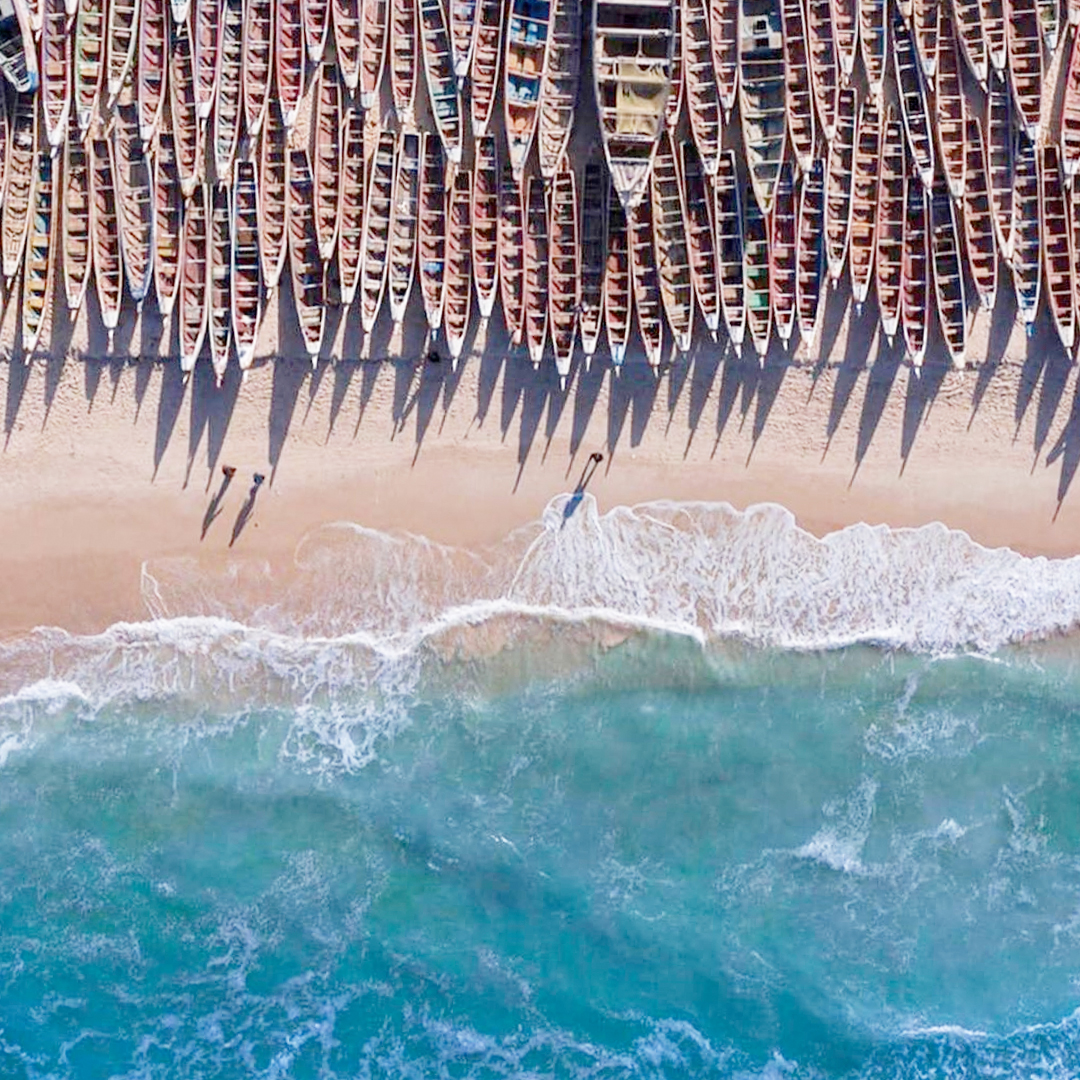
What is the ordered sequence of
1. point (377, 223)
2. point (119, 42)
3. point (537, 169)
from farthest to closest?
point (537, 169), point (377, 223), point (119, 42)

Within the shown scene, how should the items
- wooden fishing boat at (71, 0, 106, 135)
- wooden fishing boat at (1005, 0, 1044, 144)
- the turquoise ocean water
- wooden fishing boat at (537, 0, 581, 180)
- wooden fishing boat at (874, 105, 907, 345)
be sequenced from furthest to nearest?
the turquoise ocean water < wooden fishing boat at (874, 105, 907, 345) < wooden fishing boat at (1005, 0, 1044, 144) < wooden fishing boat at (537, 0, 581, 180) < wooden fishing boat at (71, 0, 106, 135)

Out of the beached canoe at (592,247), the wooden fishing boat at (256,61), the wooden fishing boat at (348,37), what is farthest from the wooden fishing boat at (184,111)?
the beached canoe at (592,247)

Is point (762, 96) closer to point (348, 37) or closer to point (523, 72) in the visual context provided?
point (523, 72)

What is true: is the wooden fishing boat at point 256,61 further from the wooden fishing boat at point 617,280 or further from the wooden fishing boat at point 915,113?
the wooden fishing boat at point 915,113

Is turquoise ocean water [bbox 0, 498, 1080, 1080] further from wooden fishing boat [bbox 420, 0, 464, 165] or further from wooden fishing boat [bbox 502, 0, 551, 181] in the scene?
wooden fishing boat [bbox 420, 0, 464, 165]

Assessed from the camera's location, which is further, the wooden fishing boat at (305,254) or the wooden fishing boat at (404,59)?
the wooden fishing boat at (404,59)

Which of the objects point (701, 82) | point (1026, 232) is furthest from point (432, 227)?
point (1026, 232)

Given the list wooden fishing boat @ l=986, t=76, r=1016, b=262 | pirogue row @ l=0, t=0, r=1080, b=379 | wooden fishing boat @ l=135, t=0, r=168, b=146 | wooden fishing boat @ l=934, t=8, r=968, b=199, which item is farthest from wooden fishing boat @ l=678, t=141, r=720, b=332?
wooden fishing boat @ l=135, t=0, r=168, b=146
